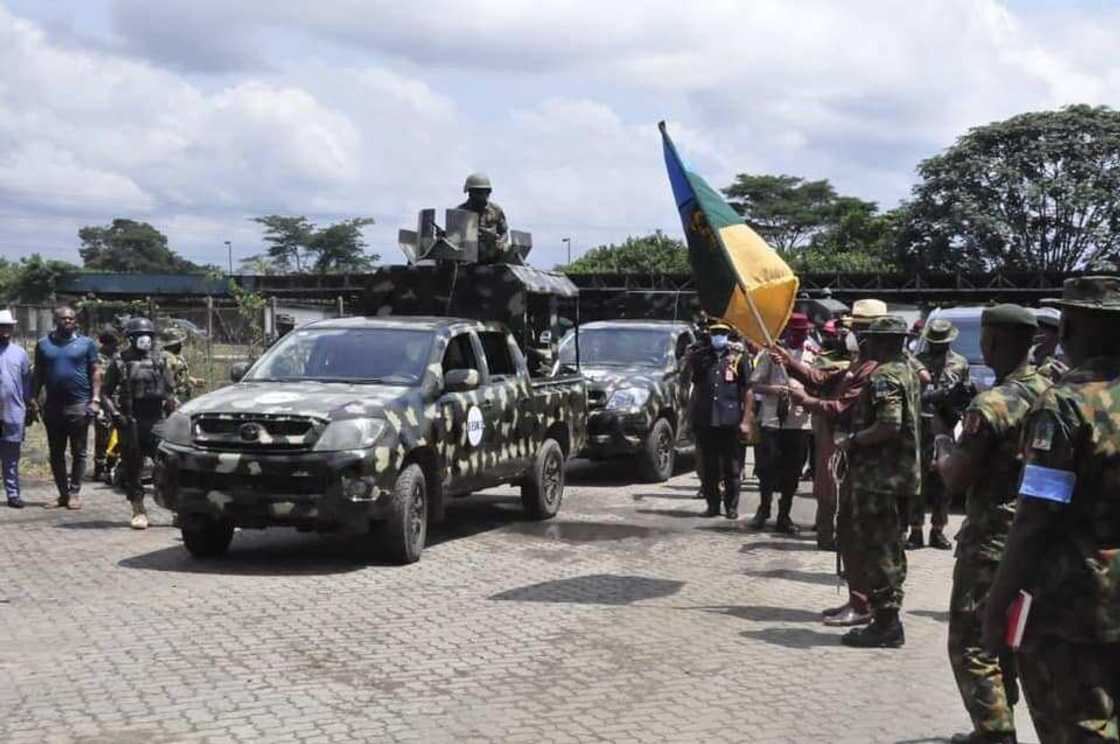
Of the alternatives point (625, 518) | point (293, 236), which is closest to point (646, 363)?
point (625, 518)

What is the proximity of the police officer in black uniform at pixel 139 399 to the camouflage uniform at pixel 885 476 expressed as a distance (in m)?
6.50

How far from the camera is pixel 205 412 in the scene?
9.60m

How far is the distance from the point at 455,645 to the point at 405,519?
2.29 metres

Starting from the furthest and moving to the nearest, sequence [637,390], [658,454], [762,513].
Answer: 1. [658,454]
2. [637,390]
3. [762,513]

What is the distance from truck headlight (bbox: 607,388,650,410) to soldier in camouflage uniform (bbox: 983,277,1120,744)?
11353 millimetres

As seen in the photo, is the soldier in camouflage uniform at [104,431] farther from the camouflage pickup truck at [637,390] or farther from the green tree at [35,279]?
the green tree at [35,279]

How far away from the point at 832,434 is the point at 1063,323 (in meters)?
5.37

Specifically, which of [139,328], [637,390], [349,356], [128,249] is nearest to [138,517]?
[139,328]

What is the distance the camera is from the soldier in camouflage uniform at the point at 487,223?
13.7m

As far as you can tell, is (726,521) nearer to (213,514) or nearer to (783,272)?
(783,272)

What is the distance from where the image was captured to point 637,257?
224 ft

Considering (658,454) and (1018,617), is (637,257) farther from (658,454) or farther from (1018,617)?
(1018,617)

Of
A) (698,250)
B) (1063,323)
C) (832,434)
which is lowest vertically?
(832,434)

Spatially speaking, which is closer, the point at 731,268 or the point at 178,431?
the point at 731,268
